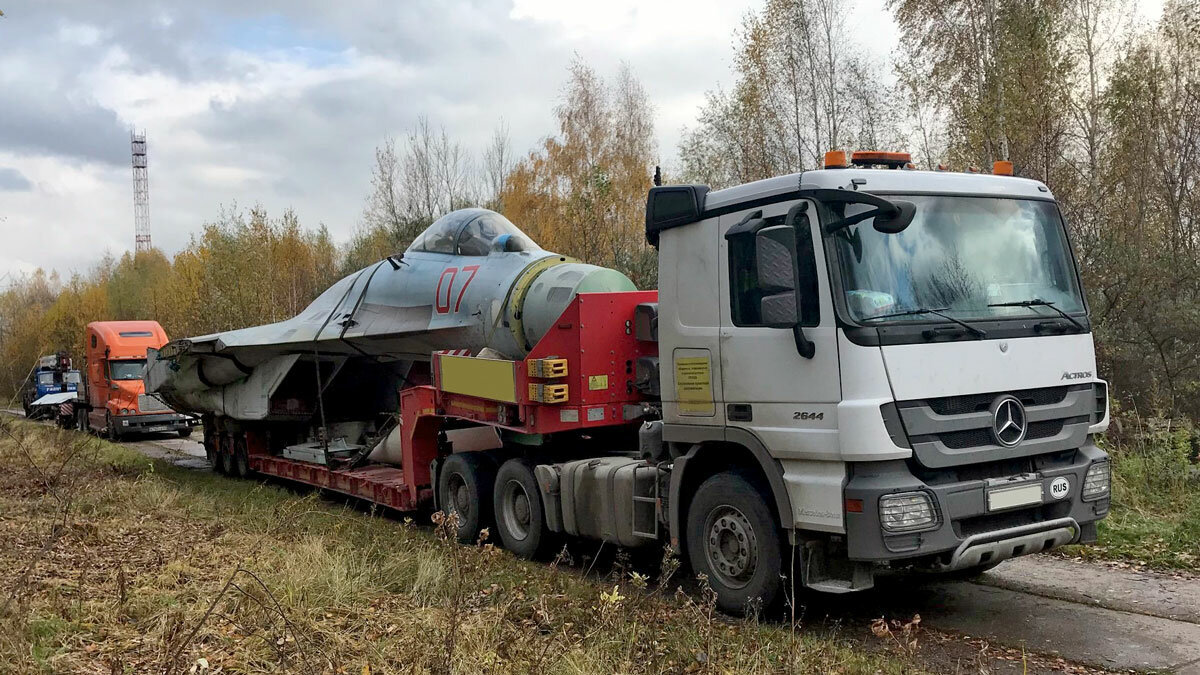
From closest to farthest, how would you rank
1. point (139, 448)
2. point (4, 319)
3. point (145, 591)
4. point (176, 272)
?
1. point (145, 591)
2. point (139, 448)
3. point (176, 272)
4. point (4, 319)

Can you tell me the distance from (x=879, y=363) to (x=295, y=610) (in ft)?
11.5

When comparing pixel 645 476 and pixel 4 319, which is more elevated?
pixel 4 319

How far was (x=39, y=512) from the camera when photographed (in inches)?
361

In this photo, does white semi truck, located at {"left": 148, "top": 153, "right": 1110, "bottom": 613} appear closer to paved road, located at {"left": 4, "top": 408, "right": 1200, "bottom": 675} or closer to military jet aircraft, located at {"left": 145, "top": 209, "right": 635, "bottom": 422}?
paved road, located at {"left": 4, "top": 408, "right": 1200, "bottom": 675}

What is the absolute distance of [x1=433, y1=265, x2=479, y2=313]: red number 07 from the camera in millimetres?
9344

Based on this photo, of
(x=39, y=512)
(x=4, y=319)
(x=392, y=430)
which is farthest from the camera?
(x=4, y=319)

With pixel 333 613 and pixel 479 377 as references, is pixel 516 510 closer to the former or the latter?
pixel 479 377

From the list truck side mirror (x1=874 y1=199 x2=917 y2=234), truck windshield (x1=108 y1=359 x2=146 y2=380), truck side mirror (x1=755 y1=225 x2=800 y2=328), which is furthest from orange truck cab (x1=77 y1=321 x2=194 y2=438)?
truck side mirror (x1=874 y1=199 x2=917 y2=234)

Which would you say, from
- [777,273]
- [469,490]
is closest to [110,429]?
[469,490]

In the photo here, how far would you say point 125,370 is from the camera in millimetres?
23656

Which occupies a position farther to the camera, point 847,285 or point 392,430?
point 392,430

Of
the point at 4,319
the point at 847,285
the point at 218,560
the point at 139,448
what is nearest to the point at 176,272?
the point at 139,448

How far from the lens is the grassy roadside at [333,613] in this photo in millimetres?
4422

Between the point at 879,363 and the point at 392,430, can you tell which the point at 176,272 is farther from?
the point at 879,363
